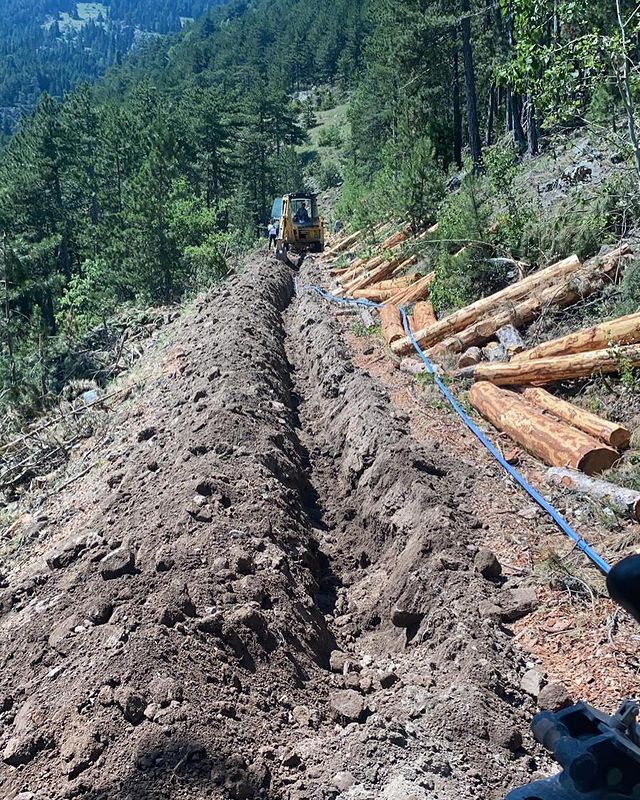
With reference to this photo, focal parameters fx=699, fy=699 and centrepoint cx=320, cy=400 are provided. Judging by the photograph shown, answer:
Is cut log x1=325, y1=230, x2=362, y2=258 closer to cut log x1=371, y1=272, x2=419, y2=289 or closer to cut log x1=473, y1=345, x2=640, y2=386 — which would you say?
cut log x1=371, y1=272, x2=419, y2=289

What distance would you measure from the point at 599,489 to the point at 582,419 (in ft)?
3.95

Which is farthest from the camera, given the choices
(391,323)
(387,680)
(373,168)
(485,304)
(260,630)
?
(373,168)

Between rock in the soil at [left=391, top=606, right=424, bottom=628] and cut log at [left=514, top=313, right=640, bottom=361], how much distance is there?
3.99 metres

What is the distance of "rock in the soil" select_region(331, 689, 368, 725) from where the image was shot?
3980 millimetres

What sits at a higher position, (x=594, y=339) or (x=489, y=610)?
(x=594, y=339)

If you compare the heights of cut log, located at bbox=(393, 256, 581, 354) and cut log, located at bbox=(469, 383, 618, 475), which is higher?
cut log, located at bbox=(393, 256, 581, 354)

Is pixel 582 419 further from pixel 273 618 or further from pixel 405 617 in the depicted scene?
pixel 273 618

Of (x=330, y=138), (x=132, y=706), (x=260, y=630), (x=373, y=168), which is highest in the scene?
(x=330, y=138)

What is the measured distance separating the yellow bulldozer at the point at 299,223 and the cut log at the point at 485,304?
14.4 m

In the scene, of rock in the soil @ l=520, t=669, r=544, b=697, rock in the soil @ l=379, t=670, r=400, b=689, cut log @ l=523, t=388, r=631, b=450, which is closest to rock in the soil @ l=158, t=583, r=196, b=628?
rock in the soil @ l=379, t=670, r=400, b=689

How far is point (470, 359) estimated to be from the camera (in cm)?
978

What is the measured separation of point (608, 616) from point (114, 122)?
161 ft

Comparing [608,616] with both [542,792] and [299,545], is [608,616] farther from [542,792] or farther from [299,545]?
[542,792]

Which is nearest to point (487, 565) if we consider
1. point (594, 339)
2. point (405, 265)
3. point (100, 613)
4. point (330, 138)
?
point (100, 613)
